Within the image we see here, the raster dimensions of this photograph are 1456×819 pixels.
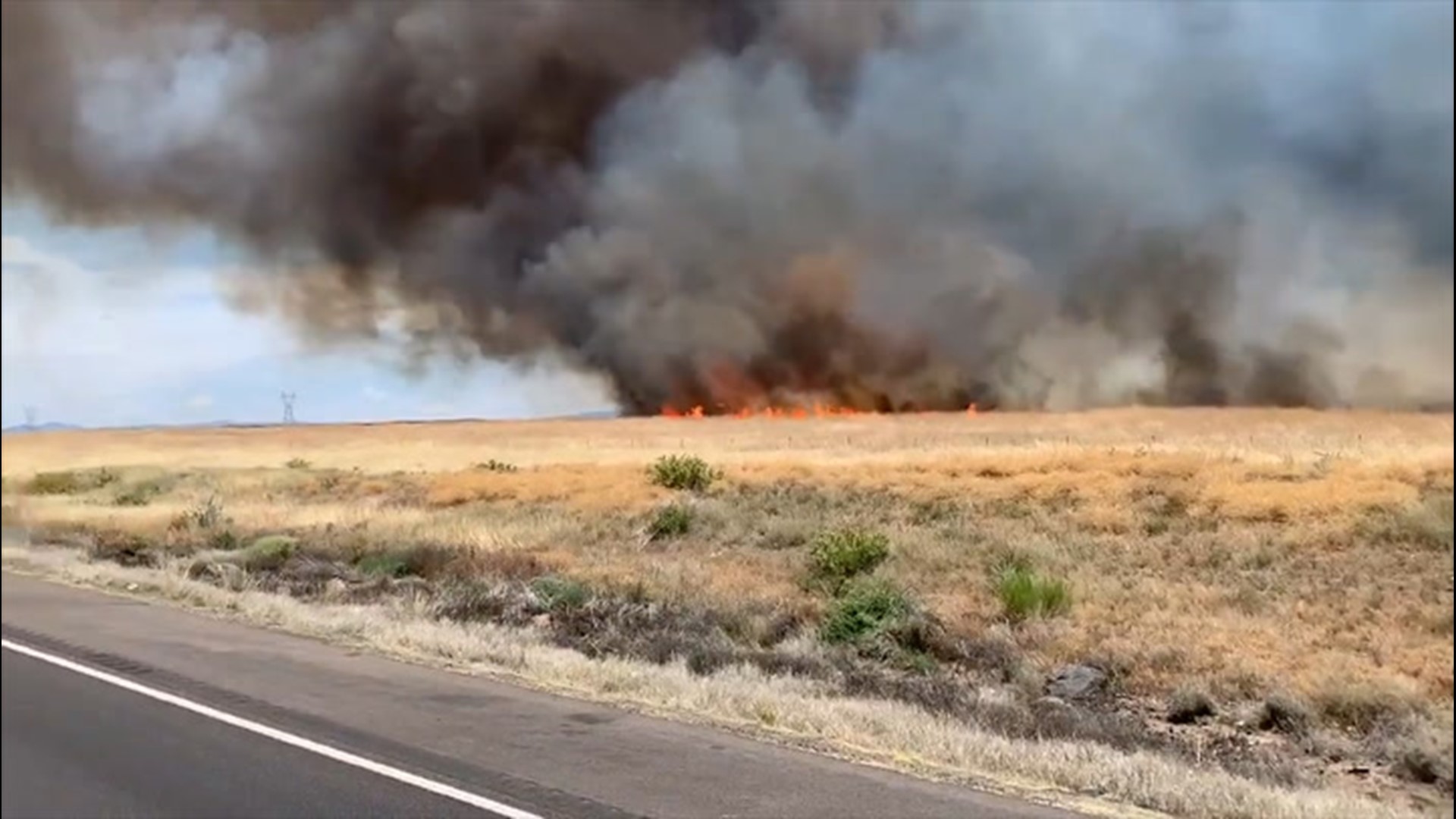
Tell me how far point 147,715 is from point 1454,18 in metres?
6.01

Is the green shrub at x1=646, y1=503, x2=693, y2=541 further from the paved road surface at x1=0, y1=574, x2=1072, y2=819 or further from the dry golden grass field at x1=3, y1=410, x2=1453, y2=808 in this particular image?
the paved road surface at x1=0, y1=574, x2=1072, y2=819

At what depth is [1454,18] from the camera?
17.1 feet

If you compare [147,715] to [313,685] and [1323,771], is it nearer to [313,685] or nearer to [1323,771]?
[313,685]

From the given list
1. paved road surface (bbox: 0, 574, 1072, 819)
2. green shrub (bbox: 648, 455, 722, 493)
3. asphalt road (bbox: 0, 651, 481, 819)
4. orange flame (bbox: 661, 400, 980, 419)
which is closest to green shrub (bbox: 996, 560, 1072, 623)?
orange flame (bbox: 661, 400, 980, 419)

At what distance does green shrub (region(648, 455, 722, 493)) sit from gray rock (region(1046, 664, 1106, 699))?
1.85 meters

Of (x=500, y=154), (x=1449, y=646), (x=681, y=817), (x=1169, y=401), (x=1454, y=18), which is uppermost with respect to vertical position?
(x=1454, y=18)

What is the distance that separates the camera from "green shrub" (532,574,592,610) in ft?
22.9

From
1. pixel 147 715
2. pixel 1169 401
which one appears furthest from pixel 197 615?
pixel 1169 401

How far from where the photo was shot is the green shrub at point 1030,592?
6.04 meters

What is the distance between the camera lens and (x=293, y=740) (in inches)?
226

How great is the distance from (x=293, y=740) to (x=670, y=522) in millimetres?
1963

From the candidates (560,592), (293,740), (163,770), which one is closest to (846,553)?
(560,592)

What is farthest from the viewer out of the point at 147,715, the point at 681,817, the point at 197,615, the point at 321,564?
the point at 197,615

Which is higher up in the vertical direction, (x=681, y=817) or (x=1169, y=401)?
(x=1169, y=401)
